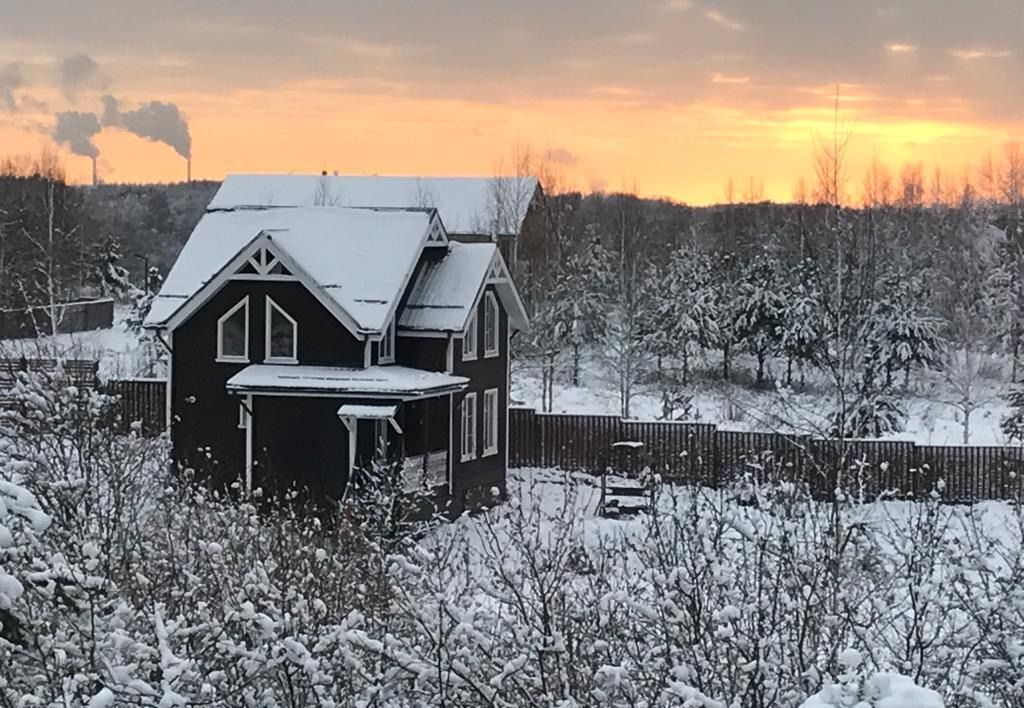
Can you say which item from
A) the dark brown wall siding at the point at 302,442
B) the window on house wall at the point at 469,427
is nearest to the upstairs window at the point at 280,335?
the dark brown wall siding at the point at 302,442

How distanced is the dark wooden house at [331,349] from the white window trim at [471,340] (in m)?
0.04

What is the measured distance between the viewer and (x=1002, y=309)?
148 feet

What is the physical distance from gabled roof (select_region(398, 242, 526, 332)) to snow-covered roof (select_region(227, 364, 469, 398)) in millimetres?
1451

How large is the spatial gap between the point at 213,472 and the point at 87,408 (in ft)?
38.9

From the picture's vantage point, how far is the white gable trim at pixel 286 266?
21.8 metres

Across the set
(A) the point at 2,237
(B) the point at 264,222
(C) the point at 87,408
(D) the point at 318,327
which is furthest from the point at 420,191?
(C) the point at 87,408

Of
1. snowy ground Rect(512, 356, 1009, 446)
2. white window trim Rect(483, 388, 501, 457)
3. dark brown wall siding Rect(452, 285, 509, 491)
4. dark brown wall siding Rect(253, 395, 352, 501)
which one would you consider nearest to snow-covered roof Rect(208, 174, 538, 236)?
snowy ground Rect(512, 356, 1009, 446)

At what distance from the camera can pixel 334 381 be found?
845 inches

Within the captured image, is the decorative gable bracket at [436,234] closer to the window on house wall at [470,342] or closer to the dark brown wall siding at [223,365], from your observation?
the window on house wall at [470,342]

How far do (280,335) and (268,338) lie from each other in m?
0.24

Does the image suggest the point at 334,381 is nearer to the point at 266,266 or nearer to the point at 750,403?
the point at 266,266

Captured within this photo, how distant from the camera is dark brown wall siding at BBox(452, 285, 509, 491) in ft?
79.0

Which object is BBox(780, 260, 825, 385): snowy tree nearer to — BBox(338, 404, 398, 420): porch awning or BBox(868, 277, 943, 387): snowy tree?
BBox(868, 277, 943, 387): snowy tree

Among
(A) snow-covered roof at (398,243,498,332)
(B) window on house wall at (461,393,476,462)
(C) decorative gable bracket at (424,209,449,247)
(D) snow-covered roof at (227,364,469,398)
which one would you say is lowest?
(B) window on house wall at (461,393,476,462)
